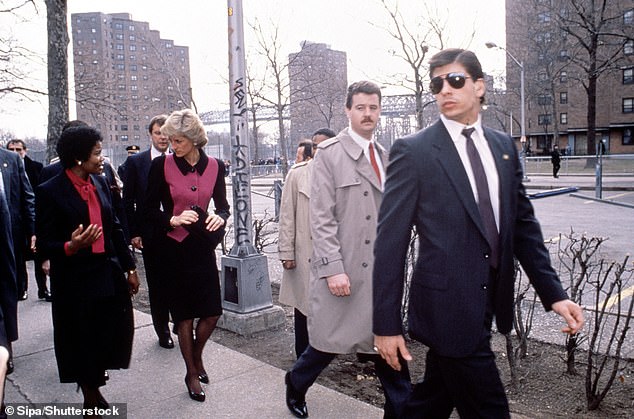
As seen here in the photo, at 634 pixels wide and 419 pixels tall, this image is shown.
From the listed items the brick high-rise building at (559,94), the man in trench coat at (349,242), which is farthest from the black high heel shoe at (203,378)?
the brick high-rise building at (559,94)

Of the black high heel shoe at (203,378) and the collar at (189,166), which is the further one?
the black high heel shoe at (203,378)

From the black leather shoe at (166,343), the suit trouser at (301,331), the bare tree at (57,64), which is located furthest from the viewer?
the bare tree at (57,64)

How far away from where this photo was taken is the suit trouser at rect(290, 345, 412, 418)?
3146mm

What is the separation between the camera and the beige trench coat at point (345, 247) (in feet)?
10.3

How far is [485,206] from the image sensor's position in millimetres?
2213

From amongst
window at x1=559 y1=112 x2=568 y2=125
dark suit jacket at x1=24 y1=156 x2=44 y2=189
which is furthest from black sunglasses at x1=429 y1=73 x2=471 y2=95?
window at x1=559 y1=112 x2=568 y2=125

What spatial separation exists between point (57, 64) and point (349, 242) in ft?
32.6

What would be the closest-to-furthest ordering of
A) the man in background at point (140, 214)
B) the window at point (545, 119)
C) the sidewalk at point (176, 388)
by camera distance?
the sidewalk at point (176, 388) → the man in background at point (140, 214) → the window at point (545, 119)

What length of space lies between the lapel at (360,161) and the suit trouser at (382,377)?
99 centimetres

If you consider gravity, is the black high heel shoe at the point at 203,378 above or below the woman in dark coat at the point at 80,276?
below

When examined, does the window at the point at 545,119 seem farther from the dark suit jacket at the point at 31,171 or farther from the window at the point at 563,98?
the dark suit jacket at the point at 31,171

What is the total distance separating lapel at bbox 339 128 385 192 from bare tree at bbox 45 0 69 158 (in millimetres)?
9474

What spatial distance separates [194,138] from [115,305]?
122cm

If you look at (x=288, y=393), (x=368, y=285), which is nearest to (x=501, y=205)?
(x=368, y=285)
